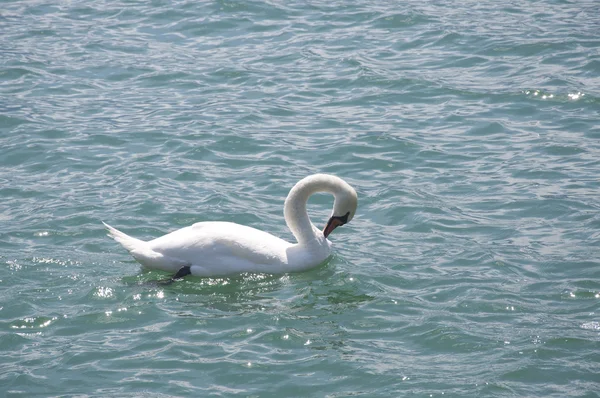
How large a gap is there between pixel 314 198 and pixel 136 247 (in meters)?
2.65

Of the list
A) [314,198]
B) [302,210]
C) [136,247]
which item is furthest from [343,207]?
[136,247]

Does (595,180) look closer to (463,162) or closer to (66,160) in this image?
(463,162)

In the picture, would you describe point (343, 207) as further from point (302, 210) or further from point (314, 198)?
point (314, 198)

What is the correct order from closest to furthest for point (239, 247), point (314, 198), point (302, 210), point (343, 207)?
point (239, 247) → point (343, 207) → point (302, 210) → point (314, 198)

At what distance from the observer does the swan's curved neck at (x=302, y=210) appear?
9641mm

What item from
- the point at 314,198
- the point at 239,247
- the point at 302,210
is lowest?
the point at 314,198

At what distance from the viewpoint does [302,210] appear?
384 inches

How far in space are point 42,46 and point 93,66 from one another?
4.89 ft

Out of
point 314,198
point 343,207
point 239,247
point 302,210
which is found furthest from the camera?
point 314,198

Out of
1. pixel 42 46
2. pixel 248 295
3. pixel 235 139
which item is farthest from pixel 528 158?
pixel 42 46

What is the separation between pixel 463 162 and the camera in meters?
11.8

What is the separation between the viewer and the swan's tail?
934 centimetres

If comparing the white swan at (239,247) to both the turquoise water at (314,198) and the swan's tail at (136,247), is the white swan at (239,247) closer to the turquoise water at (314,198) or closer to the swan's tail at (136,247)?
the swan's tail at (136,247)

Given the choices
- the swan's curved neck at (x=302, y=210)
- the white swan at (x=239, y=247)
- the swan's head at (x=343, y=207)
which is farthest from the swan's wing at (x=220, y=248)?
the swan's head at (x=343, y=207)
